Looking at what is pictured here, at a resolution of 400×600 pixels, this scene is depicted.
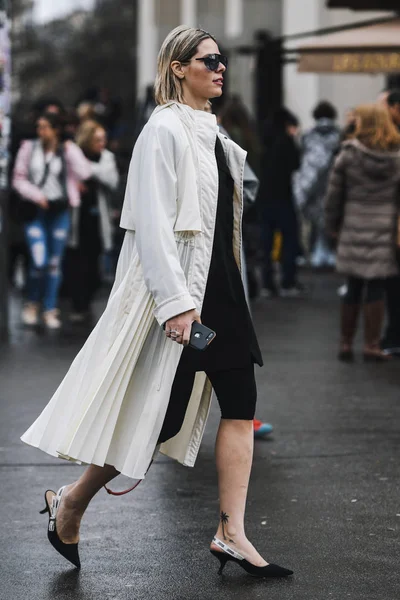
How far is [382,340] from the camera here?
10.9 meters

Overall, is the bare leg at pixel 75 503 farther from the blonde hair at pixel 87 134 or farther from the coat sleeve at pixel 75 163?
the blonde hair at pixel 87 134

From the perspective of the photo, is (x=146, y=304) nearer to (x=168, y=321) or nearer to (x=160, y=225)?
(x=168, y=321)

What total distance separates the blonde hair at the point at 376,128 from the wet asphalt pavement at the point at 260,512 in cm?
168

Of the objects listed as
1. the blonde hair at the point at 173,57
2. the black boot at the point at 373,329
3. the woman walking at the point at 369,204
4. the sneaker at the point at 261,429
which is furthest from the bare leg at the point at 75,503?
the black boot at the point at 373,329

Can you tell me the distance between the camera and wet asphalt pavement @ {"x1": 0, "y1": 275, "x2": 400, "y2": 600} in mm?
4887

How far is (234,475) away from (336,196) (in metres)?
5.50

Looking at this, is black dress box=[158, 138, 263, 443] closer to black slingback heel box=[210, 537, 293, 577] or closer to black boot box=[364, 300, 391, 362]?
black slingback heel box=[210, 537, 293, 577]

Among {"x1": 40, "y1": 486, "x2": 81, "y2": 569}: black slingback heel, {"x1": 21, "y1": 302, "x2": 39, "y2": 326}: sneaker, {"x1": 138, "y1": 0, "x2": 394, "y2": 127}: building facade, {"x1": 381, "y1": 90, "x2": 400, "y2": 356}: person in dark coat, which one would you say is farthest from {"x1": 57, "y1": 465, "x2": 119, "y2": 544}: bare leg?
{"x1": 138, "y1": 0, "x2": 394, "y2": 127}: building facade

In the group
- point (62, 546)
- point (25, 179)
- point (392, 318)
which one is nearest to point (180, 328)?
point (62, 546)

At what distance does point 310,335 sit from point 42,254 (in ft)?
7.78

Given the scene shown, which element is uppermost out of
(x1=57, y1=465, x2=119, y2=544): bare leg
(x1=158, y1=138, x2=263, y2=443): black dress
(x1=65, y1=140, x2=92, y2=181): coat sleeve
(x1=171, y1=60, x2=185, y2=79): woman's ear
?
(x1=171, y1=60, x2=185, y2=79): woman's ear

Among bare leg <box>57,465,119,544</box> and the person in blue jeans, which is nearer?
bare leg <box>57,465,119,544</box>

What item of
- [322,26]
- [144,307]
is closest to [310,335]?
[144,307]

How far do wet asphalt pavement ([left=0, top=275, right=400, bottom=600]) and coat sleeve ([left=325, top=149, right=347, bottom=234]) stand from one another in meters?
1.38
